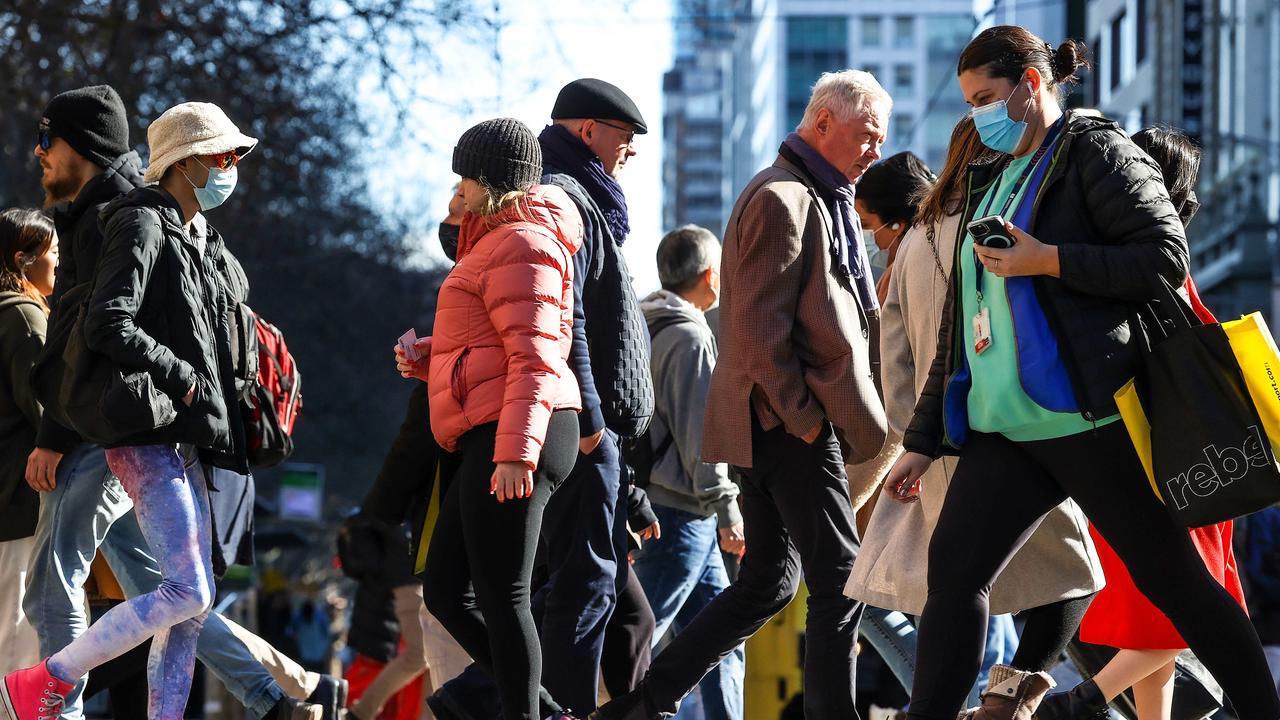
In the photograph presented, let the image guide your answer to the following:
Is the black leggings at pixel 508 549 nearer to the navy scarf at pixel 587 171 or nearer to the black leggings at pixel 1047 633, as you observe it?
the navy scarf at pixel 587 171

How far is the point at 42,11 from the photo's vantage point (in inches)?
522

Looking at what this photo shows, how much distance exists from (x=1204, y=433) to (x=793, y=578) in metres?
1.60

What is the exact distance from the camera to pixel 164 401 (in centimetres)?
531

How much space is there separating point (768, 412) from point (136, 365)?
187cm

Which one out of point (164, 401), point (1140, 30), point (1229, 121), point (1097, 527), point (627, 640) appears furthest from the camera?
point (1140, 30)

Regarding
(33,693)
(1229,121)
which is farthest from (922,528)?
(1229,121)

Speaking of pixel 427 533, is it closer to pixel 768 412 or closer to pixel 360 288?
pixel 768 412

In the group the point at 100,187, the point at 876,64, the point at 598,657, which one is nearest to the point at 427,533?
the point at 598,657

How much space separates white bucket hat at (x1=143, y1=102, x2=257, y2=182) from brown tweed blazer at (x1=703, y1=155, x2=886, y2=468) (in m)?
1.60

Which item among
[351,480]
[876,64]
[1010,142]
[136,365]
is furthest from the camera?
[876,64]

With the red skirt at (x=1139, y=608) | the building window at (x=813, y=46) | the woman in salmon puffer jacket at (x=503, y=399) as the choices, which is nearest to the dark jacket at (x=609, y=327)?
the woman in salmon puffer jacket at (x=503, y=399)

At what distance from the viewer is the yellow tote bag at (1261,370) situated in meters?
4.25

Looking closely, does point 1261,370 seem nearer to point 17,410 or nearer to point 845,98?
point 845,98

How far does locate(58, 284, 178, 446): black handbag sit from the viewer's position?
5.25m
